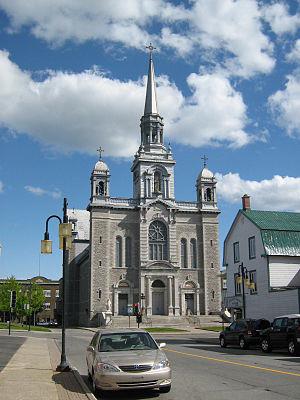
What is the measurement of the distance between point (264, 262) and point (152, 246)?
35.0 meters

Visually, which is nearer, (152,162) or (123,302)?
(123,302)

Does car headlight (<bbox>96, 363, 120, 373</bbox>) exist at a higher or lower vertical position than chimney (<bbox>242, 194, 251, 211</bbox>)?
lower

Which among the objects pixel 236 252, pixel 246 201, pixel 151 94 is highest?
pixel 151 94

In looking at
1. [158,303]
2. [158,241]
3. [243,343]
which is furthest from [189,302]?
[243,343]

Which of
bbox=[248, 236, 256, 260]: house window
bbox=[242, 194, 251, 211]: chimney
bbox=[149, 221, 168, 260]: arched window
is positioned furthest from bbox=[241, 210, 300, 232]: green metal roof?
bbox=[149, 221, 168, 260]: arched window

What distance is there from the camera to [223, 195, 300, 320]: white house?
111 feet

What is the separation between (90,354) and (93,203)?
55.6m

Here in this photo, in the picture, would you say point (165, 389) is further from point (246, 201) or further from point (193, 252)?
point (193, 252)

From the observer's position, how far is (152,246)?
2766 inches

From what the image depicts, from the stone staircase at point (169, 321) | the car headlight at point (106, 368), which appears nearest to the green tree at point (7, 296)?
the stone staircase at point (169, 321)

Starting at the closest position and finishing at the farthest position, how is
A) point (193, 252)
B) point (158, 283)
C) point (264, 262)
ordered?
point (264, 262)
point (158, 283)
point (193, 252)

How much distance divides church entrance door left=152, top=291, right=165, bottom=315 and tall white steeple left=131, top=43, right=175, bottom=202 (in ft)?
43.3

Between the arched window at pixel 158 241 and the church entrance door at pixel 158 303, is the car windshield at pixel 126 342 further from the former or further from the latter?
the arched window at pixel 158 241

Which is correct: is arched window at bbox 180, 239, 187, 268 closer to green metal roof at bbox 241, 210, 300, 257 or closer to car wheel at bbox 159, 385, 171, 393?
green metal roof at bbox 241, 210, 300, 257
